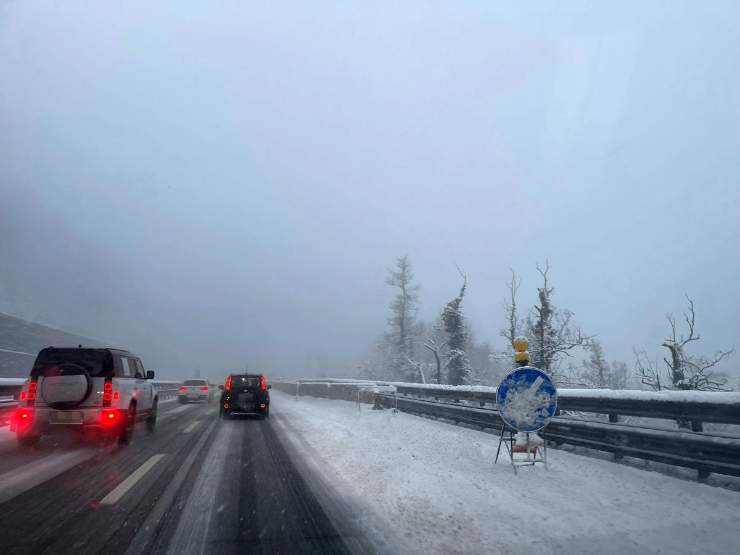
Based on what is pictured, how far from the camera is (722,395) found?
19.4 ft

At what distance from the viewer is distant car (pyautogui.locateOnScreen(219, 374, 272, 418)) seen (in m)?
16.6

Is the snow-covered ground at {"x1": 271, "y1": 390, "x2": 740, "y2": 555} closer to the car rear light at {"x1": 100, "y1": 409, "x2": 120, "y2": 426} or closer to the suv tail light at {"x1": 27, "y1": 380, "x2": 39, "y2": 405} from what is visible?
the car rear light at {"x1": 100, "y1": 409, "x2": 120, "y2": 426}

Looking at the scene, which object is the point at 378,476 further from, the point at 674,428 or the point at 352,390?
the point at 352,390

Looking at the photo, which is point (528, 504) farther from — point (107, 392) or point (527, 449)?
point (107, 392)

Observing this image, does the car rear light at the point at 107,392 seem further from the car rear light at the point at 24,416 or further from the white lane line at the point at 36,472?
the car rear light at the point at 24,416

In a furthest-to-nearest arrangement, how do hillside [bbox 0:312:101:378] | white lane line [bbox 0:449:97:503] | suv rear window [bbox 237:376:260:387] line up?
hillside [bbox 0:312:101:378]
suv rear window [bbox 237:376:260:387]
white lane line [bbox 0:449:97:503]

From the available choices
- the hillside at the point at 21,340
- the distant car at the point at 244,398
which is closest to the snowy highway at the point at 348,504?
the distant car at the point at 244,398

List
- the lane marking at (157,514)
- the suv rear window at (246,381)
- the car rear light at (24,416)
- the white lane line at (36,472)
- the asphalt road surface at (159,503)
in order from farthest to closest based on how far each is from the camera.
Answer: the suv rear window at (246,381) → the car rear light at (24,416) → the white lane line at (36,472) → the asphalt road surface at (159,503) → the lane marking at (157,514)

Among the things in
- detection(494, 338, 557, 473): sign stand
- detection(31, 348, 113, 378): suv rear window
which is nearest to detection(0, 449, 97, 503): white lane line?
detection(31, 348, 113, 378): suv rear window

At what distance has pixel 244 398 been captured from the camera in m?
16.8

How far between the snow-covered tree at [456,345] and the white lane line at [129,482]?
28.4 m

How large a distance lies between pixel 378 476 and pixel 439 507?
5.98 ft

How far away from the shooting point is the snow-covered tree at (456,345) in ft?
115

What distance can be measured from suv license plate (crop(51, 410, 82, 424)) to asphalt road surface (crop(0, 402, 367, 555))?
58cm
